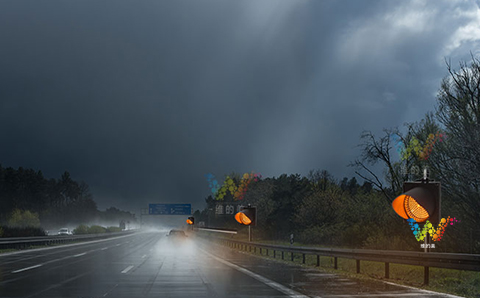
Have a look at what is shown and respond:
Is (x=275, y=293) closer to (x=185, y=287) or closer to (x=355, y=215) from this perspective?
(x=185, y=287)

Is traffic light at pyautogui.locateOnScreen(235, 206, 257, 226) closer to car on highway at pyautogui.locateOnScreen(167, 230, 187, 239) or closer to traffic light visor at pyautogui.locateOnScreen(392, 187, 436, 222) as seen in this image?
car on highway at pyautogui.locateOnScreen(167, 230, 187, 239)

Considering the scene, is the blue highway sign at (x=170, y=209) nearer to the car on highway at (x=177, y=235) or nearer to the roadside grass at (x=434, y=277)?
the car on highway at (x=177, y=235)

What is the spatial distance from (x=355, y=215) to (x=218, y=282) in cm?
3517

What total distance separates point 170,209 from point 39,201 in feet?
188

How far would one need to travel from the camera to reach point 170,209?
98.7 m

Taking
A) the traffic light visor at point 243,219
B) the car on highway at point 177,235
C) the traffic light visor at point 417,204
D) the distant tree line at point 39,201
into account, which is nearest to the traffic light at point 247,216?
the traffic light visor at point 243,219

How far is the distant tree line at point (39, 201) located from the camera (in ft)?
379

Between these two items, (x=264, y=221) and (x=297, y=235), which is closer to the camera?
(x=297, y=235)

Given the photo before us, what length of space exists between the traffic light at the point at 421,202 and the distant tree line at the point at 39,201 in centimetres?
7806

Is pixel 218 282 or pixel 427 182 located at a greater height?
pixel 427 182

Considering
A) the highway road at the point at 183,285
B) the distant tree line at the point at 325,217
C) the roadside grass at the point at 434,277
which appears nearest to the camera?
the highway road at the point at 183,285

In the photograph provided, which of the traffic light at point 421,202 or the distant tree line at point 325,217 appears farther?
the distant tree line at point 325,217

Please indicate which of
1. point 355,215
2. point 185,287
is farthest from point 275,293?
point 355,215

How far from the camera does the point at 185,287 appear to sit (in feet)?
44.8
